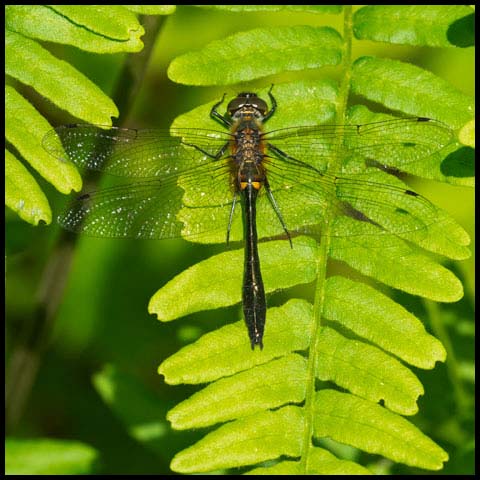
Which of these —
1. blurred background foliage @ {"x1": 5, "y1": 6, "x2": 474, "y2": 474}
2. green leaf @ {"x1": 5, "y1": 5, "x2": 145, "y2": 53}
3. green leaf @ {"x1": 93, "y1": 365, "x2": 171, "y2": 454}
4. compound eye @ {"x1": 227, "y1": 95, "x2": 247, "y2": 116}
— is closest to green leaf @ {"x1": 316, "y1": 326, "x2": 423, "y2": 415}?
compound eye @ {"x1": 227, "y1": 95, "x2": 247, "y2": 116}

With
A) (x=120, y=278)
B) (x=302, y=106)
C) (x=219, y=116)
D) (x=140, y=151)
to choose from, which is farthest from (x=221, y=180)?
(x=120, y=278)

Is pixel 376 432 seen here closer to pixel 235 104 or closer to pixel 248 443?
pixel 248 443

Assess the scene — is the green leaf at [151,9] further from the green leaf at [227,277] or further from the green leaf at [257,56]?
the green leaf at [227,277]

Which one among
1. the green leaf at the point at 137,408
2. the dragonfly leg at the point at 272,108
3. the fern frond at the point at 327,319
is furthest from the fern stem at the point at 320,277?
the green leaf at the point at 137,408

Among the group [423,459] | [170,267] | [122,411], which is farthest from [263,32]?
[170,267]

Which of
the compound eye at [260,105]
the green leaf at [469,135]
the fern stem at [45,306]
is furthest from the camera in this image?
the fern stem at [45,306]
